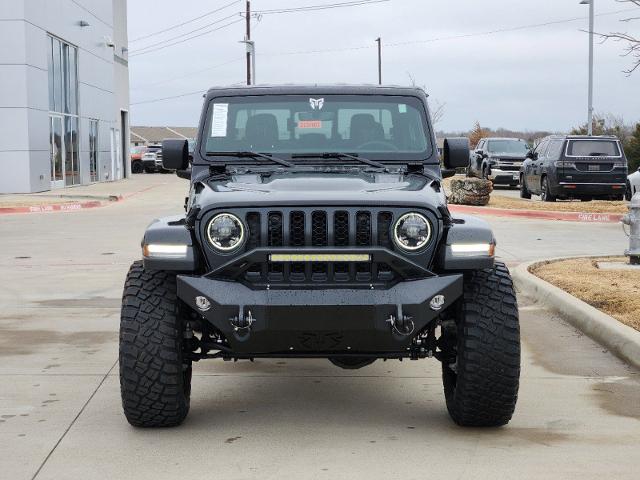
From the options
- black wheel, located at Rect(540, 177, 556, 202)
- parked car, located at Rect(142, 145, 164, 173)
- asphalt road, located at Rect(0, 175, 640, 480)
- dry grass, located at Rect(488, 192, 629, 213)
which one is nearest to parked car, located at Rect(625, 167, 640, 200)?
dry grass, located at Rect(488, 192, 629, 213)

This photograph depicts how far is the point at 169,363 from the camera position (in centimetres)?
555

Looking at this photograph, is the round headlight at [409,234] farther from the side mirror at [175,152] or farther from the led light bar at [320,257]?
the side mirror at [175,152]

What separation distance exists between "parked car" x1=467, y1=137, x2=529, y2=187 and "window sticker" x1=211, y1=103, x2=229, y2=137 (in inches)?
1087

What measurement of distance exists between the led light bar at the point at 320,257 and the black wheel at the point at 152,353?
664 mm

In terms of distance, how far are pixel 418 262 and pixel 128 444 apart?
5.65 feet

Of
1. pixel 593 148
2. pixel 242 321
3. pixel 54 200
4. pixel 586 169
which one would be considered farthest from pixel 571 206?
pixel 242 321

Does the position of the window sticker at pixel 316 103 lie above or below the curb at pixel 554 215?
above

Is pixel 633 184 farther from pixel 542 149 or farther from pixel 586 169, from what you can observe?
pixel 542 149

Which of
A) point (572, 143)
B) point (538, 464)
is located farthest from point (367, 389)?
point (572, 143)

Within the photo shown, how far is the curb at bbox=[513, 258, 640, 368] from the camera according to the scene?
779 centimetres

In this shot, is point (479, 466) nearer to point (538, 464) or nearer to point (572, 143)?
point (538, 464)

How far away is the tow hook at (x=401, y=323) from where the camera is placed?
208 inches

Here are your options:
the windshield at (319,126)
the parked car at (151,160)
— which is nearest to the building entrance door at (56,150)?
the parked car at (151,160)

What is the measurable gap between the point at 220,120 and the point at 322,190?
62.3 inches
